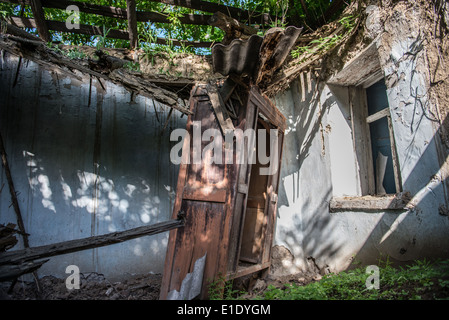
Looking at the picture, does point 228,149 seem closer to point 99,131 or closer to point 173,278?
point 173,278

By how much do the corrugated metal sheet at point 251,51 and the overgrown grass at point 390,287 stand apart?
235 centimetres

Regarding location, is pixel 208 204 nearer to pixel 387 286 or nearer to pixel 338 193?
pixel 387 286

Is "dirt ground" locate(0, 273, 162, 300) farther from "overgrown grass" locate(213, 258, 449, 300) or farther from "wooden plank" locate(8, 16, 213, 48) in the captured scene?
"wooden plank" locate(8, 16, 213, 48)

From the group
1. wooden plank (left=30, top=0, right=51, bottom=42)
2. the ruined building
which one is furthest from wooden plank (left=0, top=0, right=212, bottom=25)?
the ruined building

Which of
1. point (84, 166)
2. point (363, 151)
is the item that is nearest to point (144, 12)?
point (84, 166)

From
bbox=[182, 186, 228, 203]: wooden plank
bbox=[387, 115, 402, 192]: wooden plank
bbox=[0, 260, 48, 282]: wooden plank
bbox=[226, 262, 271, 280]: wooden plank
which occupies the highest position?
bbox=[387, 115, 402, 192]: wooden plank

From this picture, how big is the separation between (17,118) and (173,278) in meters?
3.76

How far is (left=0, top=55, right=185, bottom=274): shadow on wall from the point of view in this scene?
4.53 metres

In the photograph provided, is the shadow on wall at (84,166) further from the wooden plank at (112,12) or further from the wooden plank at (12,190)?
the wooden plank at (112,12)

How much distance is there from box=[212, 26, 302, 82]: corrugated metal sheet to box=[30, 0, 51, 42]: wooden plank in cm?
379

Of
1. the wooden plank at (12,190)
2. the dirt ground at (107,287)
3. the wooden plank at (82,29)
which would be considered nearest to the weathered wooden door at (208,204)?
the dirt ground at (107,287)

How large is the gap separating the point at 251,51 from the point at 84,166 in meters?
3.49

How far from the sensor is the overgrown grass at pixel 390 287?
7.49ft
